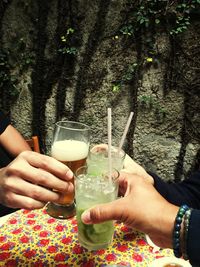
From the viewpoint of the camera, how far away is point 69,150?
1.30 meters

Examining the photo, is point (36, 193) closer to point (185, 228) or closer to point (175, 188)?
point (185, 228)

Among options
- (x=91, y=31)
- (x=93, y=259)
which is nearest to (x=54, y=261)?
(x=93, y=259)

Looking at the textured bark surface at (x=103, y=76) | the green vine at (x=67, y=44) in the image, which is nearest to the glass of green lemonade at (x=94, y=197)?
the textured bark surface at (x=103, y=76)

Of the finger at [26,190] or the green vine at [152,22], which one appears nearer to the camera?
the finger at [26,190]

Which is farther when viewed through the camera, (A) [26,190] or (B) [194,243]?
(A) [26,190]

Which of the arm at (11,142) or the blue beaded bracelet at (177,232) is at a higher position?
the blue beaded bracelet at (177,232)

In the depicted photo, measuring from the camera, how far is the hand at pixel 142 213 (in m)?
0.94

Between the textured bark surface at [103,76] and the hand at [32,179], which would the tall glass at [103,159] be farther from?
the textured bark surface at [103,76]

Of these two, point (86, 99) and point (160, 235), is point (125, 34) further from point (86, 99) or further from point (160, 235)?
point (160, 235)

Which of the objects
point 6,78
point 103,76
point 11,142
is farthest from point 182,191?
point 6,78

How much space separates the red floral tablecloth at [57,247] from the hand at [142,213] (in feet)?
0.80

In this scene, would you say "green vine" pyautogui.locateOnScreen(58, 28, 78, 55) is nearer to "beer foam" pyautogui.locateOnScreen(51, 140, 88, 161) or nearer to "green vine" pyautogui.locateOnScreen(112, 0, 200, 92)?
"green vine" pyautogui.locateOnScreen(112, 0, 200, 92)

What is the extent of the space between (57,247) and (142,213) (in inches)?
18.5

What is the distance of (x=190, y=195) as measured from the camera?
158cm
